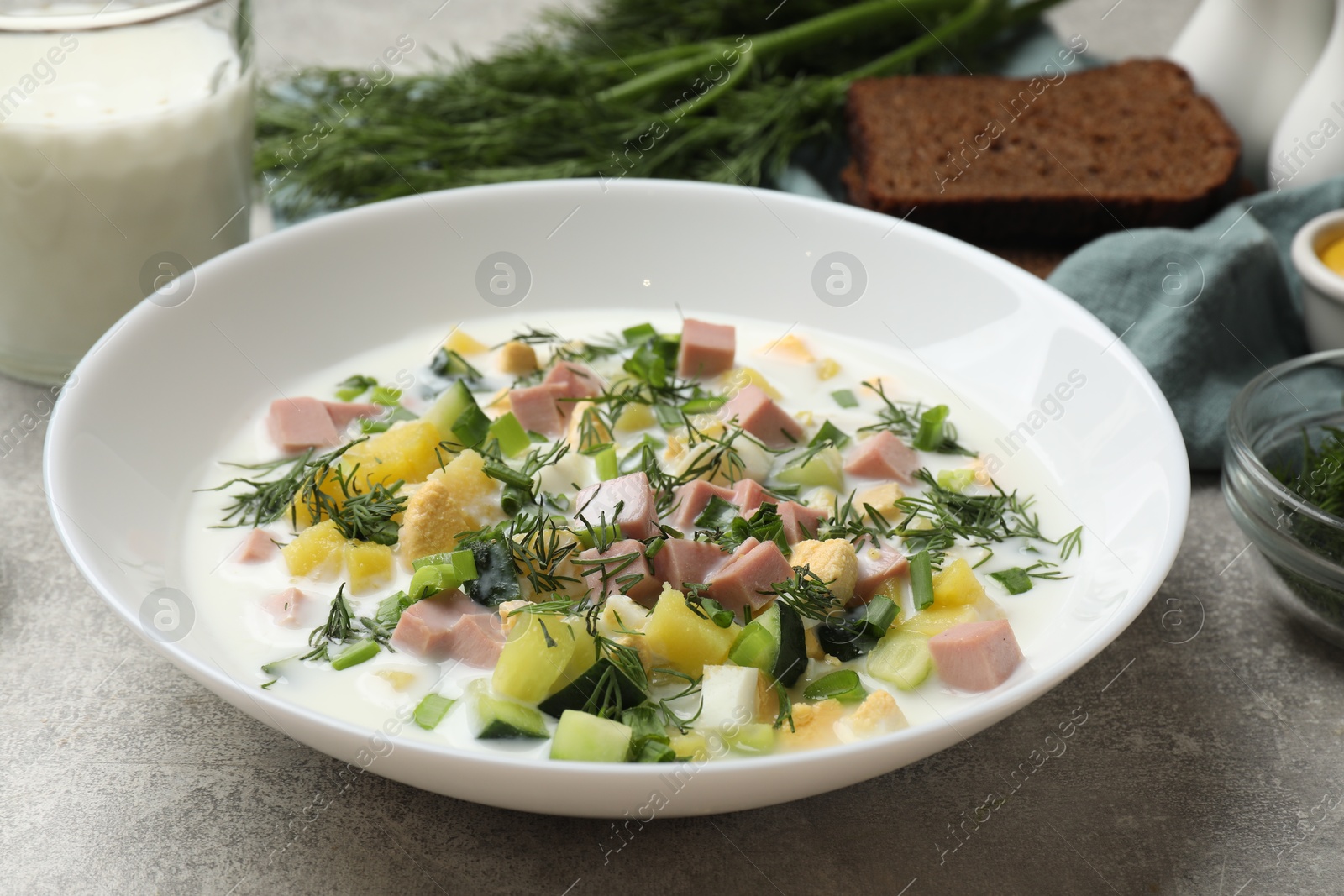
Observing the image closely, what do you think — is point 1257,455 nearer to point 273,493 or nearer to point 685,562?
point 685,562

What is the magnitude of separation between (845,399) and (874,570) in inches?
28.9

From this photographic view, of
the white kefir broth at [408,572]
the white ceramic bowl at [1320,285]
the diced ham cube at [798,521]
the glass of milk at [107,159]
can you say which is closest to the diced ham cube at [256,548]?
the white kefir broth at [408,572]

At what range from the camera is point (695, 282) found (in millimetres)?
3195

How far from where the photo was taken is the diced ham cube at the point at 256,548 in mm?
2242

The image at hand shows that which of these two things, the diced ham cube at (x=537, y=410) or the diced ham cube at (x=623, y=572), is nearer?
the diced ham cube at (x=623, y=572)

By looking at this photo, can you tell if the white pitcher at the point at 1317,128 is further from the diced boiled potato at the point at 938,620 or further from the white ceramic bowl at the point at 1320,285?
the diced boiled potato at the point at 938,620

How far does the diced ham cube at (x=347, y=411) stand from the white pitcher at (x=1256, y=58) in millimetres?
3187

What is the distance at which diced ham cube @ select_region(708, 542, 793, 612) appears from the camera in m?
2.02

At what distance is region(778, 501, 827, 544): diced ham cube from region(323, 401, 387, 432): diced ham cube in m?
1.01

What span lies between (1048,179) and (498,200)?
1.84m

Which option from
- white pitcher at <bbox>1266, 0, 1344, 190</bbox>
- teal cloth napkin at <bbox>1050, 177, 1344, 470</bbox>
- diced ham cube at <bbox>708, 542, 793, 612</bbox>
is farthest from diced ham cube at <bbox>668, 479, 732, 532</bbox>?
white pitcher at <bbox>1266, 0, 1344, 190</bbox>

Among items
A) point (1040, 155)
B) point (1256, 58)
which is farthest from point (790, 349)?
point (1256, 58)

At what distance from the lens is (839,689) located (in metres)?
1.94

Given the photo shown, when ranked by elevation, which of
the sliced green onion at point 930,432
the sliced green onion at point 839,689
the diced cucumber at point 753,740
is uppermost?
the diced cucumber at point 753,740
